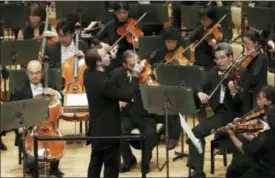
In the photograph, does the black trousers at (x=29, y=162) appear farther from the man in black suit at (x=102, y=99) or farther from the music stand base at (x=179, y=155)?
the music stand base at (x=179, y=155)

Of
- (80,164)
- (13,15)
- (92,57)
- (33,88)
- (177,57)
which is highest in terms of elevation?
(13,15)

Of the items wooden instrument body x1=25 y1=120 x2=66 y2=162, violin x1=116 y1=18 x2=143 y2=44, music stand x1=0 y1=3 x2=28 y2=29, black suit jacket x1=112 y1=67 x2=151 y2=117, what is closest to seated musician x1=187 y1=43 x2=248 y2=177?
black suit jacket x1=112 y1=67 x2=151 y2=117

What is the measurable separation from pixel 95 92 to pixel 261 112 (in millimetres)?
1536

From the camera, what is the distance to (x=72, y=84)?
7.83m

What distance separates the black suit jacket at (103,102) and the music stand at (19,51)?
2238mm

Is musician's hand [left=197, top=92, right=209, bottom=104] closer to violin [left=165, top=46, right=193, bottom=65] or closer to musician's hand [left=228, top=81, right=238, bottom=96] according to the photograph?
musician's hand [left=228, top=81, right=238, bottom=96]

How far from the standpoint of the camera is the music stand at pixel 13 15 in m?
9.77

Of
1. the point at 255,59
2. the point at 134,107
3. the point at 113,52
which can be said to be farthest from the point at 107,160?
the point at 113,52

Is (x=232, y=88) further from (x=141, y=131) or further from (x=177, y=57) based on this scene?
(x=177, y=57)

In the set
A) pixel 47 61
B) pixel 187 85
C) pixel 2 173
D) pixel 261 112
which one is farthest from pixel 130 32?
pixel 261 112

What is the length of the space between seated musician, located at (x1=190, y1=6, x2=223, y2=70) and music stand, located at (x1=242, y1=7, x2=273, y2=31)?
0.74m

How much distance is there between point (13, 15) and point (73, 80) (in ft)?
7.99

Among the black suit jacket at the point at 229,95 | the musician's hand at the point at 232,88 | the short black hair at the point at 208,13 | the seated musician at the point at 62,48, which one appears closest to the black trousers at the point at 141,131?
the black suit jacket at the point at 229,95

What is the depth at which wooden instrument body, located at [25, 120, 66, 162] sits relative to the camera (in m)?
6.83
